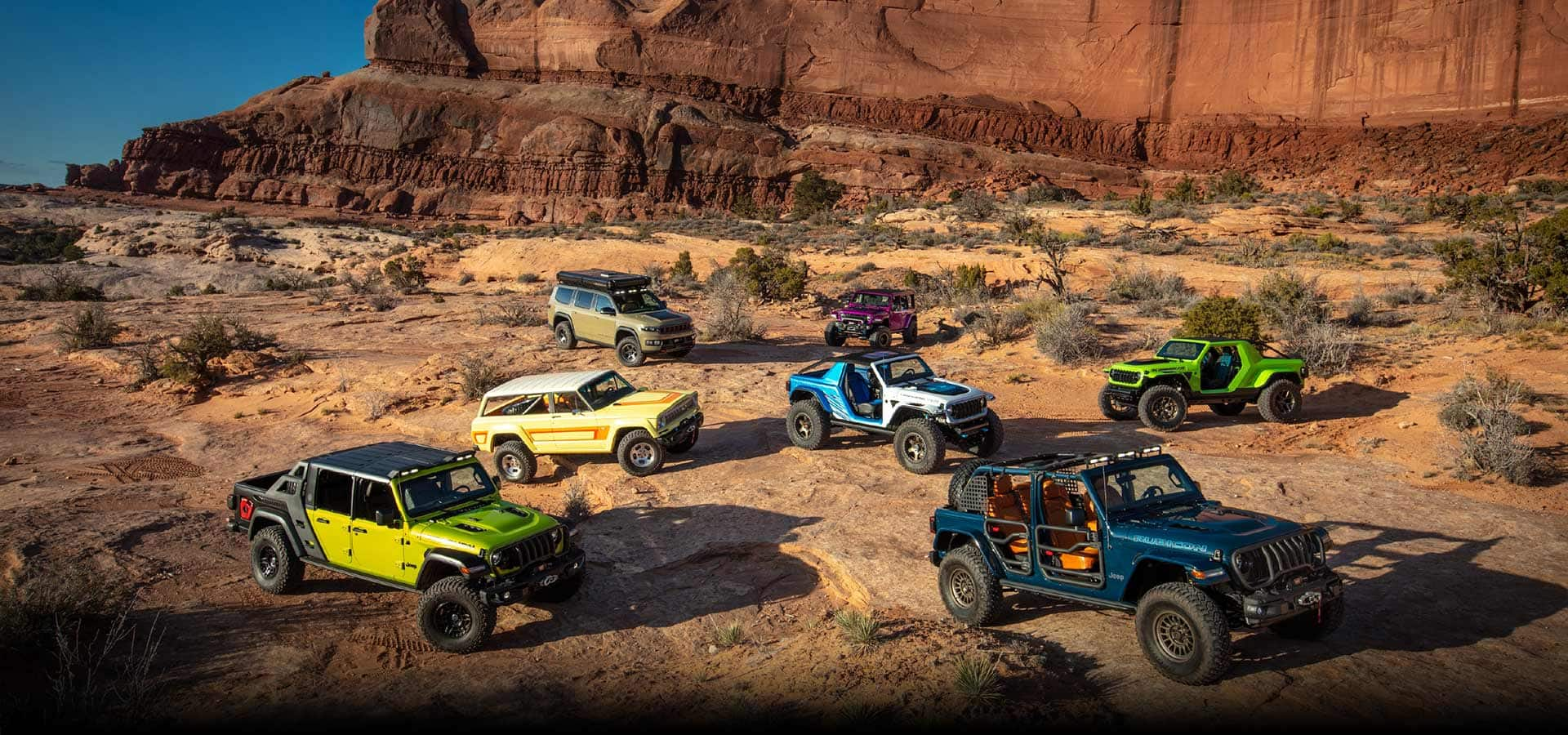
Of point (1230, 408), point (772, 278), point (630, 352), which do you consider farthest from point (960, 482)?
point (772, 278)

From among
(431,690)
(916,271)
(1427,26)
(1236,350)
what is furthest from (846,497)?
(1427,26)

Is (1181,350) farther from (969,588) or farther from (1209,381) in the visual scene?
(969,588)

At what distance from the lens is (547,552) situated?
8414mm

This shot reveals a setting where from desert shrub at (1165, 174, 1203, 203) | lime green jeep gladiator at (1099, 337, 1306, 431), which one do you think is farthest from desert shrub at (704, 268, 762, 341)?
desert shrub at (1165, 174, 1203, 203)

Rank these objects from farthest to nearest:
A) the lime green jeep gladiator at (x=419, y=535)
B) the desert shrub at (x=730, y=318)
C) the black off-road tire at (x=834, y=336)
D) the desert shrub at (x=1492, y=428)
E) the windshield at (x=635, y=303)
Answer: the desert shrub at (x=730, y=318) → the black off-road tire at (x=834, y=336) → the windshield at (x=635, y=303) → the desert shrub at (x=1492, y=428) → the lime green jeep gladiator at (x=419, y=535)

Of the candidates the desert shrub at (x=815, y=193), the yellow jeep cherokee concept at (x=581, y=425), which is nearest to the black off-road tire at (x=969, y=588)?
the yellow jeep cherokee concept at (x=581, y=425)

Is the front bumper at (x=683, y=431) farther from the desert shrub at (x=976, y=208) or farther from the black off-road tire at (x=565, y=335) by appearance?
the desert shrub at (x=976, y=208)

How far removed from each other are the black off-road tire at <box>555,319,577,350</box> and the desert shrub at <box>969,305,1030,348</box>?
10065 mm

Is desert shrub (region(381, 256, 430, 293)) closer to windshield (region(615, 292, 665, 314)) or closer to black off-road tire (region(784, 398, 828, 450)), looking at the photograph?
windshield (region(615, 292, 665, 314))

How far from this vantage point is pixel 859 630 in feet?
24.3

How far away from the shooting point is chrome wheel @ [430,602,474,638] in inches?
310

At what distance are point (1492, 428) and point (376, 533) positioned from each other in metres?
13.8

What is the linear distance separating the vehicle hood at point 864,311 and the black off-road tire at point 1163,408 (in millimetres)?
8792

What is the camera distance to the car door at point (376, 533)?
329 inches
